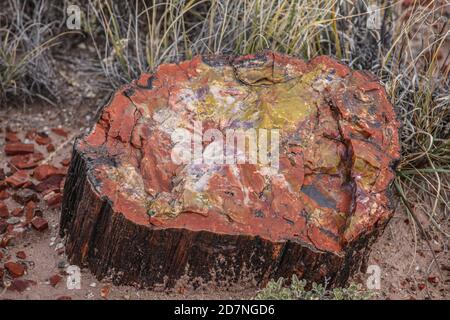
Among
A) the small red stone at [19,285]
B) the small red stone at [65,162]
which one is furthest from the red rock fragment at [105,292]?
the small red stone at [65,162]

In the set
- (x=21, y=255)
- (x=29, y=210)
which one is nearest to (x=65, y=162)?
(x=29, y=210)

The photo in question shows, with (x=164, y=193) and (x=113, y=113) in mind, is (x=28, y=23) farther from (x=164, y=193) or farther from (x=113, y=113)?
(x=164, y=193)

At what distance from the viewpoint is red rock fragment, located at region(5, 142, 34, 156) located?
11.1 feet

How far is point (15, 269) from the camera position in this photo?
2674 millimetres

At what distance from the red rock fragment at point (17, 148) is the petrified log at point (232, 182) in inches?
29.0

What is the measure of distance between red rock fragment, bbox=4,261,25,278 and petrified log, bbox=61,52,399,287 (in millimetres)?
204

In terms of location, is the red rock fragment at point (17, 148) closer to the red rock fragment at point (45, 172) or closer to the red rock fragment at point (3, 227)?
the red rock fragment at point (45, 172)

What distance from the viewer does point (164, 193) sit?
8.05 feet

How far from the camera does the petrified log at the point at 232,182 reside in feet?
7.88

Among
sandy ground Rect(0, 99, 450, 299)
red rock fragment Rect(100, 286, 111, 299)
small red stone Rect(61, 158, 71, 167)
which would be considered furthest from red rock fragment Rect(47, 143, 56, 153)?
red rock fragment Rect(100, 286, 111, 299)

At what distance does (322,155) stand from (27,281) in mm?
1209

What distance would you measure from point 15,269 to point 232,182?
91 cm

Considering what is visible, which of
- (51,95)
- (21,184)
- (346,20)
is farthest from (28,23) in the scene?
(346,20)

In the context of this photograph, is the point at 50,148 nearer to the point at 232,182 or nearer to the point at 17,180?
the point at 17,180
